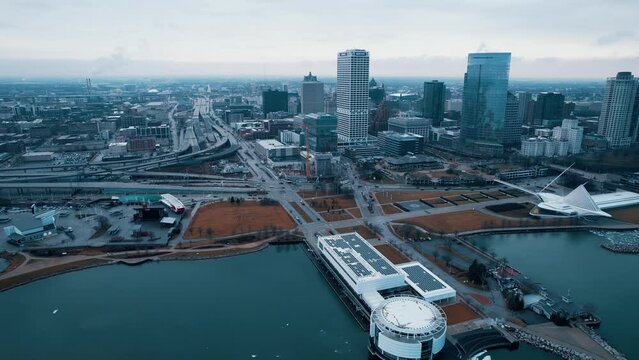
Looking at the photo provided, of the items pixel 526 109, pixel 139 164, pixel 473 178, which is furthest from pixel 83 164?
pixel 526 109

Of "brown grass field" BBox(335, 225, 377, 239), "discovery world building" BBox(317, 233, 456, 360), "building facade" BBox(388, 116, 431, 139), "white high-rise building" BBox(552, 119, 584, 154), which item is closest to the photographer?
"discovery world building" BBox(317, 233, 456, 360)

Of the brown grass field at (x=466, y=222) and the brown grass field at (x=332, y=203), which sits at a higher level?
the brown grass field at (x=332, y=203)

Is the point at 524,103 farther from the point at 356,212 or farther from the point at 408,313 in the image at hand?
the point at 408,313

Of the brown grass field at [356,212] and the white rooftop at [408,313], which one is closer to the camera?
the white rooftop at [408,313]

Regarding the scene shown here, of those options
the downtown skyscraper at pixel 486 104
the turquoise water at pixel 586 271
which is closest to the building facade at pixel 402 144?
the downtown skyscraper at pixel 486 104

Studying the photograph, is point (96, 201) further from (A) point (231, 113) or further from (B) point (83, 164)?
(A) point (231, 113)

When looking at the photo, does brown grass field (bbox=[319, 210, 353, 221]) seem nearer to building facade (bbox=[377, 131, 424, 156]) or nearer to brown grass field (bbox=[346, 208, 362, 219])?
brown grass field (bbox=[346, 208, 362, 219])

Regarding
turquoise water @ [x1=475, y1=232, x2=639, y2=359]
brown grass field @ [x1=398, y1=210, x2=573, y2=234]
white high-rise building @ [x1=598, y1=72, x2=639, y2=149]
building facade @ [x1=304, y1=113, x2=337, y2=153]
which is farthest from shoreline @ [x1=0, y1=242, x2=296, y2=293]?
white high-rise building @ [x1=598, y1=72, x2=639, y2=149]

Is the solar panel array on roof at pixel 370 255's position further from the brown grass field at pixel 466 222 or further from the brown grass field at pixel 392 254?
the brown grass field at pixel 466 222

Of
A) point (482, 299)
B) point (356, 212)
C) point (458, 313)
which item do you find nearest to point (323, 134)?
point (356, 212)
